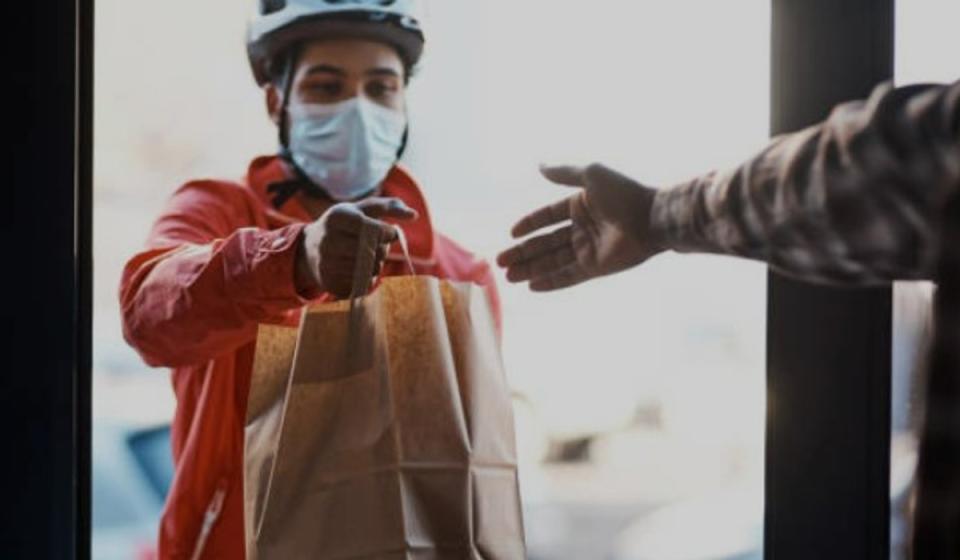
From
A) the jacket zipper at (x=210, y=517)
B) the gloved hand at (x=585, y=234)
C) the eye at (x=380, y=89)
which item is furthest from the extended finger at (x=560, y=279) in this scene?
the jacket zipper at (x=210, y=517)

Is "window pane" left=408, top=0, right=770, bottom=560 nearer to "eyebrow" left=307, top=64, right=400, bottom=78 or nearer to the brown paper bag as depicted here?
"eyebrow" left=307, top=64, right=400, bottom=78

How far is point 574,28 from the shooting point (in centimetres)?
165

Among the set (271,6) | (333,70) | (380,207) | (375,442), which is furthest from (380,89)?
(375,442)

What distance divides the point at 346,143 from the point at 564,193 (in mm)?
286

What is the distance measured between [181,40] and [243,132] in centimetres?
15

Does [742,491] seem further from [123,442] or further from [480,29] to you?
[123,442]

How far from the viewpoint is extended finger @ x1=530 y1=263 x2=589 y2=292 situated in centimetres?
151

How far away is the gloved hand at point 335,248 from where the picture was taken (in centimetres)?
133

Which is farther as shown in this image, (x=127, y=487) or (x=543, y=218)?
(x=127, y=487)

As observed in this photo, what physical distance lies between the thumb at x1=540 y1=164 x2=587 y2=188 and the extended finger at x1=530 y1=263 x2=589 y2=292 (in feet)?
0.34

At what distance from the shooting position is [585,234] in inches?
58.4

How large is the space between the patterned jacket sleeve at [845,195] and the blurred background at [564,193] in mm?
306

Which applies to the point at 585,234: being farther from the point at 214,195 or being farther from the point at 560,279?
the point at 214,195

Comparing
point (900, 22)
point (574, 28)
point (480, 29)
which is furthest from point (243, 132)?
point (900, 22)
